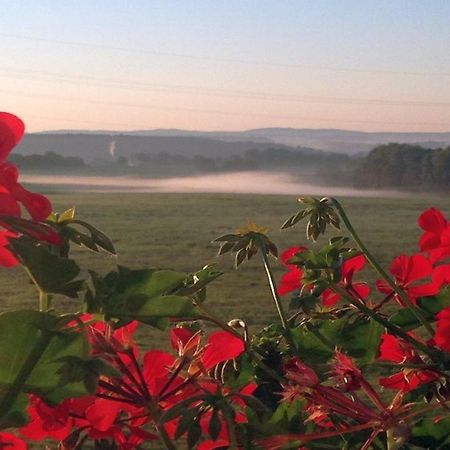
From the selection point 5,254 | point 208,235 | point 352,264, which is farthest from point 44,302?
point 208,235

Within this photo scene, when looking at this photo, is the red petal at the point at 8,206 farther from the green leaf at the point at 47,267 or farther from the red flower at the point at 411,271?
the red flower at the point at 411,271

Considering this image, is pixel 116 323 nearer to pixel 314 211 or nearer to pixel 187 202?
pixel 314 211

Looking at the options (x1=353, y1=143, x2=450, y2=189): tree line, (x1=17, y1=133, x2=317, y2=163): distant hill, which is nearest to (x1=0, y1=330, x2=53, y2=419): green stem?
(x1=353, y1=143, x2=450, y2=189): tree line

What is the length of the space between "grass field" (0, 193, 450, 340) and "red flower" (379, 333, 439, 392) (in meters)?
1.13

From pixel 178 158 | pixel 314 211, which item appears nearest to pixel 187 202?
pixel 314 211

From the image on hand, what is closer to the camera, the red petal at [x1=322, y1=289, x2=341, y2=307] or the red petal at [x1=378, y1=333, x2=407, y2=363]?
the red petal at [x1=378, y1=333, x2=407, y2=363]

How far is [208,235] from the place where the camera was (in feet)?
22.1

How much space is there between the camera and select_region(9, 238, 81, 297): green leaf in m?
0.25

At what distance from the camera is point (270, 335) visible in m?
0.45

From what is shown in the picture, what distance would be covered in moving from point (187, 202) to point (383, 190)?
5.51 metres

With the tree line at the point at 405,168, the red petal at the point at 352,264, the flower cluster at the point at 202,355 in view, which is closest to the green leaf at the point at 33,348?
the flower cluster at the point at 202,355

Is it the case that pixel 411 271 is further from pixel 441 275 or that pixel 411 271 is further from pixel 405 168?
pixel 405 168

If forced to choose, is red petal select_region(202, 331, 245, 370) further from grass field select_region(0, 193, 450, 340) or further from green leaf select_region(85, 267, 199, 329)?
grass field select_region(0, 193, 450, 340)

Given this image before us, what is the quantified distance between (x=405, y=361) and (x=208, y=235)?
20.9ft
